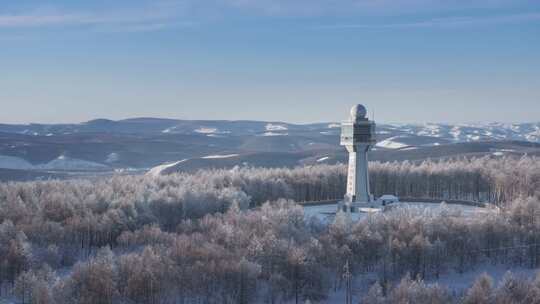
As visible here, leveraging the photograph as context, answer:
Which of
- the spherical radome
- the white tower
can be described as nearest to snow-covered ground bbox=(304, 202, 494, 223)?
the white tower

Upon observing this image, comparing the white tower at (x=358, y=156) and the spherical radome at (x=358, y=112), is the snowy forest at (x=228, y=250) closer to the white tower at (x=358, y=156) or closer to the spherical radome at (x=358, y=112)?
the white tower at (x=358, y=156)

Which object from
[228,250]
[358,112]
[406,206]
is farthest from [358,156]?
[228,250]

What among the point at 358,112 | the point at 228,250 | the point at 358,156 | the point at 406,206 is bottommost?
the point at 406,206

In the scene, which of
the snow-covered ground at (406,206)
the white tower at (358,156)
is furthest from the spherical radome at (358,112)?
the snow-covered ground at (406,206)

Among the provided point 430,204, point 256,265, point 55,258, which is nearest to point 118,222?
point 55,258

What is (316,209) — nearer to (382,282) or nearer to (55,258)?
(382,282)

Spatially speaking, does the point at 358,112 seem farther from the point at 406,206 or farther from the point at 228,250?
the point at 228,250
